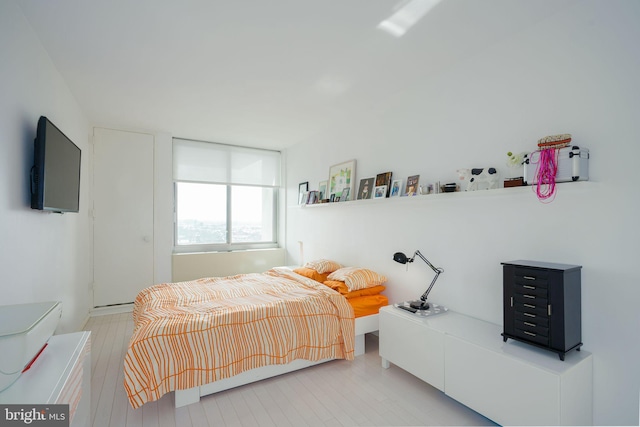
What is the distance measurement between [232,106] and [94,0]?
1.69 metres

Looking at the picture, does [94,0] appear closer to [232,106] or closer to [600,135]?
[232,106]

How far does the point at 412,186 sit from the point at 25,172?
298cm

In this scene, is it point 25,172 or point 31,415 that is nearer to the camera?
point 31,415

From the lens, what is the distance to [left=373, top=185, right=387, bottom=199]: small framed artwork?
10.2 feet

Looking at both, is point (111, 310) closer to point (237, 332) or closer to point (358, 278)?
point (237, 332)

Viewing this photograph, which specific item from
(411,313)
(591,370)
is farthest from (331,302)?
(591,370)

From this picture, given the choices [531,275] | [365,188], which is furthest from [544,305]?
[365,188]

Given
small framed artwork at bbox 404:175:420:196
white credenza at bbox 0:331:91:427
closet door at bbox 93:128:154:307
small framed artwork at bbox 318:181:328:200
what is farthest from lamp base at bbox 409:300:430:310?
closet door at bbox 93:128:154:307

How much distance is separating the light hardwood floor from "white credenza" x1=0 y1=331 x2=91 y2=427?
59cm

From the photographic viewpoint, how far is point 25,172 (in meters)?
1.99

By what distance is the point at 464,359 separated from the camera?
1.98 m

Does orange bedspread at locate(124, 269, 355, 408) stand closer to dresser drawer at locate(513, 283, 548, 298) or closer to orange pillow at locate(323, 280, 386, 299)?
orange pillow at locate(323, 280, 386, 299)

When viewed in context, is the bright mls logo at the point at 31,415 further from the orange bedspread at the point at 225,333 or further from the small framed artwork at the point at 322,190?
the small framed artwork at the point at 322,190

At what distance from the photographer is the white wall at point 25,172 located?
66.7 inches
